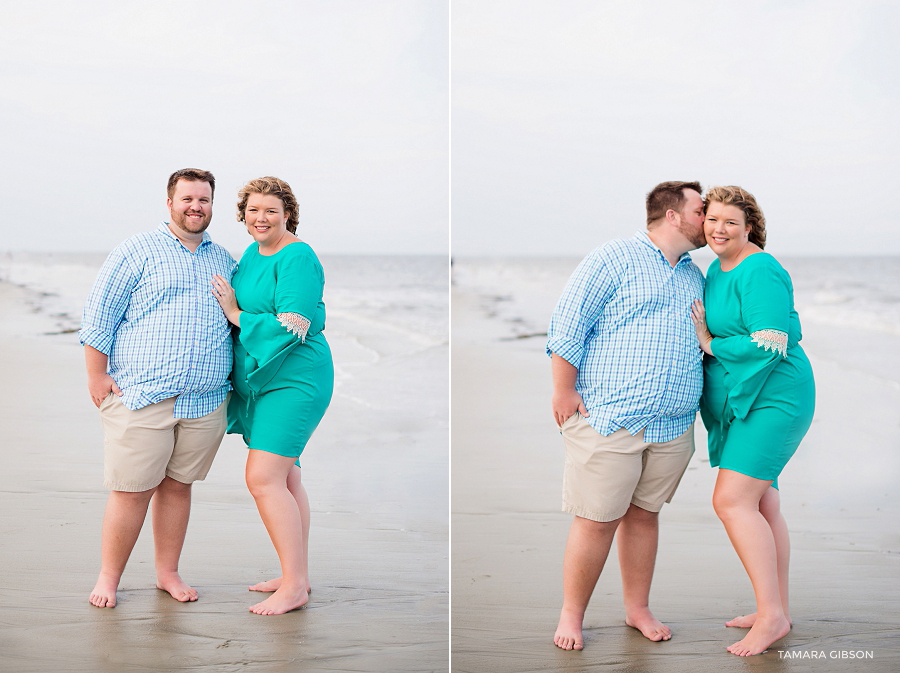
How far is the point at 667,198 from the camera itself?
2.63m

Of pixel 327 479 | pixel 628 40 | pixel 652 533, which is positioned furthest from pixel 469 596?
pixel 628 40

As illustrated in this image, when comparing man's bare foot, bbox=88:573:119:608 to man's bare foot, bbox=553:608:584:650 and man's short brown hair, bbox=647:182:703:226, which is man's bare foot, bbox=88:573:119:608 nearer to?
man's bare foot, bbox=553:608:584:650

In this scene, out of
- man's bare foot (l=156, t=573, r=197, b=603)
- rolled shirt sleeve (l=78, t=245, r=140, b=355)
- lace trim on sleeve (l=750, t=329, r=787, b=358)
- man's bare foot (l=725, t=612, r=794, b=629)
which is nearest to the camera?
lace trim on sleeve (l=750, t=329, r=787, b=358)

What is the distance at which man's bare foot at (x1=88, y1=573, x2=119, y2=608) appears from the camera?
9.34ft

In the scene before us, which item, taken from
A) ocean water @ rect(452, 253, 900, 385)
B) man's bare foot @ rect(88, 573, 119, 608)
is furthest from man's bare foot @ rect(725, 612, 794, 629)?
ocean water @ rect(452, 253, 900, 385)

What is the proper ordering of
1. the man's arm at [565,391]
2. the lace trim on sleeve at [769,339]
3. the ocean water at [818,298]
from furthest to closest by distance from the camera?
1. the ocean water at [818,298]
2. the man's arm at [565,391]
3. the lace trim on sleeve at [769,339]

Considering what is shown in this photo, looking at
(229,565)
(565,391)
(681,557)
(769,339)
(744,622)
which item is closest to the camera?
(769,339)

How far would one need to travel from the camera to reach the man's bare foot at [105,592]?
285cm

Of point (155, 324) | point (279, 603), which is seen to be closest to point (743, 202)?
point (155, 324)

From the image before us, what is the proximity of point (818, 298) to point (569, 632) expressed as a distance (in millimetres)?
11669

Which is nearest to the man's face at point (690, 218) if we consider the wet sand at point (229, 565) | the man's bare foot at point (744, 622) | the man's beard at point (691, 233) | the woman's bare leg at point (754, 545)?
the man's beard at point (691, 233)

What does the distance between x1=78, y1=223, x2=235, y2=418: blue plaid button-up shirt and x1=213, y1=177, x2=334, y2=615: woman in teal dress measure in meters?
0.10

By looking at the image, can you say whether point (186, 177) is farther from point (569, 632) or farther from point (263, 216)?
point (569, 632)

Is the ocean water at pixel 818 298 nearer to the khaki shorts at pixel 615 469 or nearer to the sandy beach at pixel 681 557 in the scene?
the sandy beach at pixel 681 557
